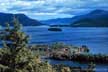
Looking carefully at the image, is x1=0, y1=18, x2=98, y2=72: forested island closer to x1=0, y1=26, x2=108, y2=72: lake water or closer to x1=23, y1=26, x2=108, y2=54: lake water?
x1=0, y1=26, x2=108, y2=72: lake water

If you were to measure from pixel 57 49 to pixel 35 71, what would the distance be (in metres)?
85.1

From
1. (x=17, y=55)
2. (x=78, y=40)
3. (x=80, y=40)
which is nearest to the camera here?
(x=17, y=55)

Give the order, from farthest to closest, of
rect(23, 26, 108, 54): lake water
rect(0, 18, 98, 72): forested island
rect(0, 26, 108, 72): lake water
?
rect(23, 26, 108, 54): lake water < rect(0, 26, 108, 72): lake water < rect(0, 18, 98, 72): forested island

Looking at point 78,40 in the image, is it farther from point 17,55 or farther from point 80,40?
point 17,55

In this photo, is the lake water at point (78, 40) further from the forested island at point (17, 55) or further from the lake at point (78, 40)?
the forested island at point (17, 55)

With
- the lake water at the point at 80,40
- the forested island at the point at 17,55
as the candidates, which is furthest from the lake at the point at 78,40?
the forested island at the point at 17,55

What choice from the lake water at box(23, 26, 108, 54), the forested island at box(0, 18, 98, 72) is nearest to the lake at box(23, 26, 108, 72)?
the lake water at box(23, 26, 108, 54)

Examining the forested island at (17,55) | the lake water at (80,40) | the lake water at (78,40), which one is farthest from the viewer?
the lake water at (80,40)

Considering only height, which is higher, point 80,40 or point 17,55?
point 17,55

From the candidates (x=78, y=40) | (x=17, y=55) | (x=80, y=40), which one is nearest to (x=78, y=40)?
(x=78, y=40)

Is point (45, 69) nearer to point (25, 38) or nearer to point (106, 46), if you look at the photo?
point (25, 38)

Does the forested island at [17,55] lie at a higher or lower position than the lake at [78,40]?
higher

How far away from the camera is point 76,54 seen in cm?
8762

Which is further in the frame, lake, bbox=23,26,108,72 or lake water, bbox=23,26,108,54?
lake water, bbox=23,26,108,54
